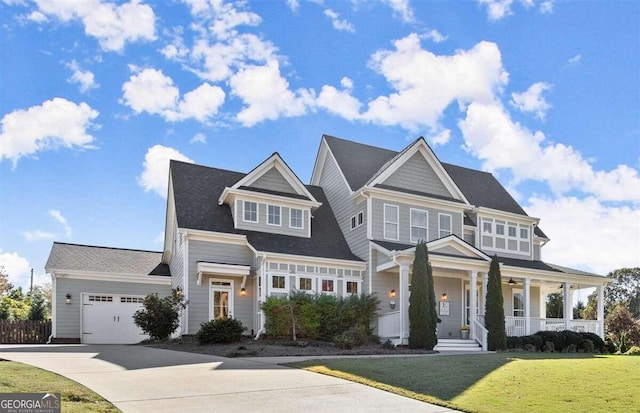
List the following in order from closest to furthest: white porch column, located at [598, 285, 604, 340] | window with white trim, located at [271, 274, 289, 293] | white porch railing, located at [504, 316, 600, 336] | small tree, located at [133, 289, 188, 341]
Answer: small tree, located at [133, 289, 188, 341], window with white trim, located at [271, 274, 289, 293], white porch railing, located at [504, 316, 600, 336], white porch column, located at [598, 285, 604, 340]

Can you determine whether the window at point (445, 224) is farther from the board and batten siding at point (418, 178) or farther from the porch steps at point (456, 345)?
the porch steps at point (456, 345)

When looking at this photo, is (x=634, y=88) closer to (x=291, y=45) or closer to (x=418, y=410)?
(x=291, y=45)

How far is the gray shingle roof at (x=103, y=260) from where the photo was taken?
2441 cm

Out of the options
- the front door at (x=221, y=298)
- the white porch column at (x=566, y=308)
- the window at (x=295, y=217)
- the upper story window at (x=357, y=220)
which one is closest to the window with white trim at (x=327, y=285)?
the window at (x=295, y=217)

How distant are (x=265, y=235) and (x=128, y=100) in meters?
8.23

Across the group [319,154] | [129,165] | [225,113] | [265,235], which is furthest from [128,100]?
[319,154]

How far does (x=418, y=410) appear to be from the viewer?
27.4ft

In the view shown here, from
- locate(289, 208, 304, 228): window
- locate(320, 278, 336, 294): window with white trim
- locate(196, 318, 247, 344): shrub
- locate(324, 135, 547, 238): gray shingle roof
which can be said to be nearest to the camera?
locate(196, 318, 247, 344): shrub

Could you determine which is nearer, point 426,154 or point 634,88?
point 634,88

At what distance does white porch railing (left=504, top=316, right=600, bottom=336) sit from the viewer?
24719 millimetres

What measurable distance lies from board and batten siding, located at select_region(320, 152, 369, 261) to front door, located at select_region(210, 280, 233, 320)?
639 centimetres

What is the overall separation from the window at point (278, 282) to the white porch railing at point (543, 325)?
1001 centimetres

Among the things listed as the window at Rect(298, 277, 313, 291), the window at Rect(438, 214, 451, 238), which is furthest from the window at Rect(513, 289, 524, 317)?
the window at Rect(298, 277, 313, 291)

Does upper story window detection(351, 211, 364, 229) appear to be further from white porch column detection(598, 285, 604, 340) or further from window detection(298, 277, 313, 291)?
white porch column detection(598, 285, 604, 340)
